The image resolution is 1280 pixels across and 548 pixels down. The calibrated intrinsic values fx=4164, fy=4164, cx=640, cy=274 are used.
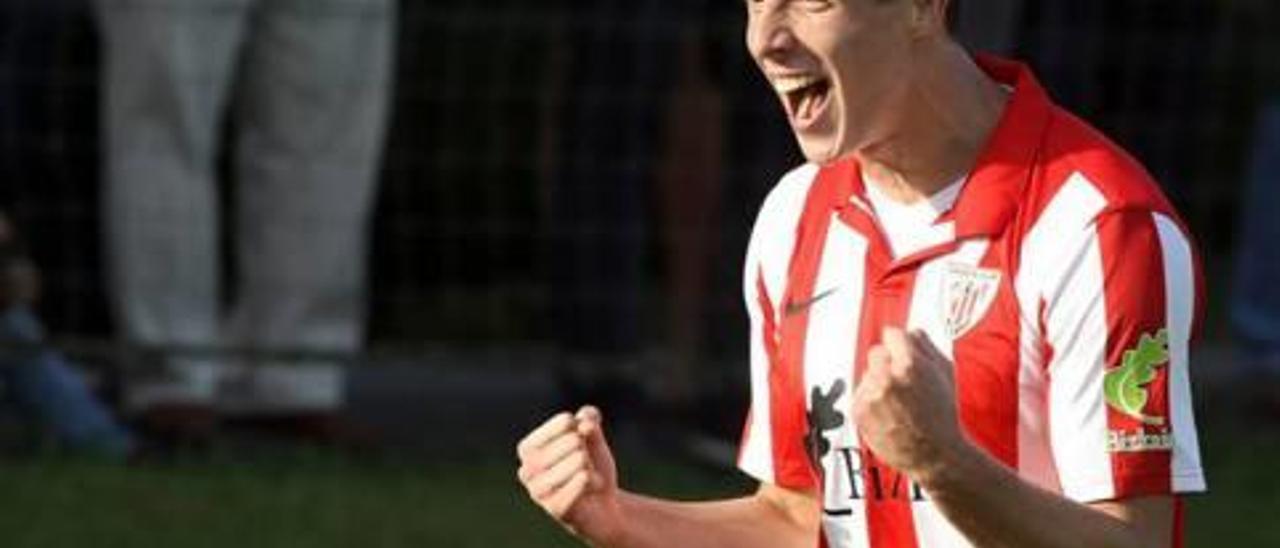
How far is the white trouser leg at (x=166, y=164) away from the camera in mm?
8852

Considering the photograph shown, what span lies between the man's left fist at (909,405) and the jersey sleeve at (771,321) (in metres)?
0.62

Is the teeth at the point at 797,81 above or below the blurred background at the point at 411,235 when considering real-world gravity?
above

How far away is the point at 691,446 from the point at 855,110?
480cm

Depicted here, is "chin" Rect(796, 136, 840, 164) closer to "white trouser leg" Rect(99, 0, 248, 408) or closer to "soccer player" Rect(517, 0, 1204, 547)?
"soccer player" Rect(517, 0, 1204, 547)

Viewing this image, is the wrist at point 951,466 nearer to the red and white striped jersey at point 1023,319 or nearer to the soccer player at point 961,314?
the soccer player at point 961,314

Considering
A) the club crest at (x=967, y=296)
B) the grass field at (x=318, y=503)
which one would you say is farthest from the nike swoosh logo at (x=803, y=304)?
the grass field at (x=318, y=503)

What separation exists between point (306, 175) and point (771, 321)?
4.30 metres

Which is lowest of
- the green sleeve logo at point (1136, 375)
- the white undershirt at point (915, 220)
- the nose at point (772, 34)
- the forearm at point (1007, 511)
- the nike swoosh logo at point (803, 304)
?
the forearm at point (1007, 511)

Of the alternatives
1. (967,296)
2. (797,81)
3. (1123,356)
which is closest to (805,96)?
(797,81)

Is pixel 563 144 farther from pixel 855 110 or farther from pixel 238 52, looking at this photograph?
pixel 855 110

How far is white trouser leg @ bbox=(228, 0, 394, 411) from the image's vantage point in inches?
354

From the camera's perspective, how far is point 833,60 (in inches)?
175

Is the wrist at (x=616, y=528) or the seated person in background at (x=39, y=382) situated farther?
the seated person in background at (x=39, y=382)

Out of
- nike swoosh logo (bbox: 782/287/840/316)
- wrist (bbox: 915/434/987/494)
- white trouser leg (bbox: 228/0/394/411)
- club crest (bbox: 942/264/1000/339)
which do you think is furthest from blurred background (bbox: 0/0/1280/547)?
wrist (bbox: 915/434/987/494)
